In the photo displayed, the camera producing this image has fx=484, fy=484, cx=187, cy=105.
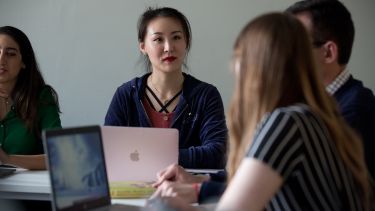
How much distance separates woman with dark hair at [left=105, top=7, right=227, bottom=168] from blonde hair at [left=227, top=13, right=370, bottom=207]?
1089 mm

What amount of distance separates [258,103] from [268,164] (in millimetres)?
135

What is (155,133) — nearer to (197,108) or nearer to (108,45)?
(197,108)

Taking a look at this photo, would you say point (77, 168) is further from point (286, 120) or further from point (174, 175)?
point (286, 120)

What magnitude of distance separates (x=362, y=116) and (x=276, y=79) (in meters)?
0.47

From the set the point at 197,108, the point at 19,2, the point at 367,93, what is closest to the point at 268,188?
the point at 367,93

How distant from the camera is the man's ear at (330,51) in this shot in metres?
1.37

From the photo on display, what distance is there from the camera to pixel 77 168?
1.21 meters

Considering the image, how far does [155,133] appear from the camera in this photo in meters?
1.62

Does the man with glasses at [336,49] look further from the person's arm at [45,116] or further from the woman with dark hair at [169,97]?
the person's arm at [45,116]

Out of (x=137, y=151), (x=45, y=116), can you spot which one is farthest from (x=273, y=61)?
(x=45, y=116)

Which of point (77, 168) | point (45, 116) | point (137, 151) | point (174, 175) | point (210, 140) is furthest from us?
point (45, 116)

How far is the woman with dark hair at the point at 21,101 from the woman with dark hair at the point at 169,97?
1.01 ft

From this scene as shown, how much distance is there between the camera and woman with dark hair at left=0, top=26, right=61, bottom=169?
2.17m

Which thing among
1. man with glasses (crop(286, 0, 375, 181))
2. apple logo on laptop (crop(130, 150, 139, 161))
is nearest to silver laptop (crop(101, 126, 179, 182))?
apple logo on laptop (crop(130, 150, 139, 161))
